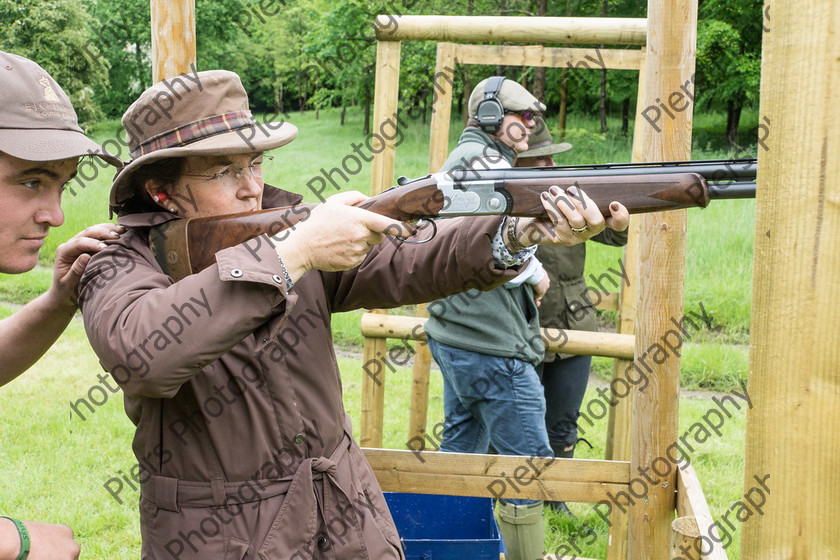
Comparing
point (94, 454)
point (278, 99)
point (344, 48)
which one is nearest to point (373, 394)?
point (94, 454)

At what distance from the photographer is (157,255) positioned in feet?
7.72

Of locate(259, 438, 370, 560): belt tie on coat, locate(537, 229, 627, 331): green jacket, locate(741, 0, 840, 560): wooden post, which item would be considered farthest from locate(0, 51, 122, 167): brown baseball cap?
locate(537, 229, 627, 331): green jacket

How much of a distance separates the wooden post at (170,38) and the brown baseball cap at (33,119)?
1.01 meters

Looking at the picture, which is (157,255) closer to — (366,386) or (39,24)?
(366,386)

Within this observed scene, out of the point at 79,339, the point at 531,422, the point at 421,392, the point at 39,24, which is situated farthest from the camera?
the point at 39,24

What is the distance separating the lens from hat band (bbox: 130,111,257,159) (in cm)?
232

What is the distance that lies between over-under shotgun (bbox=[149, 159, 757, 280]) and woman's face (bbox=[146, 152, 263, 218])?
0.11 metres

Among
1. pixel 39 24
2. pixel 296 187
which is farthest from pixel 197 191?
pixel 39 24

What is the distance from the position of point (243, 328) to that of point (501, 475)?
1.90m

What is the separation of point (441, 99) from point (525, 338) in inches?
59.6

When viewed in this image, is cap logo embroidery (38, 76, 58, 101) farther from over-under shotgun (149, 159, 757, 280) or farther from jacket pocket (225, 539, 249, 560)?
jacket pocket (225, 539, 249, 560)

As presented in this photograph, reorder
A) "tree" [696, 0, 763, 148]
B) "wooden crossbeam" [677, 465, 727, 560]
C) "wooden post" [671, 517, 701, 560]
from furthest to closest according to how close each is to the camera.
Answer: "tree" [696, 0, 763, 148] < "wooden post" [671, 517, 701, 560] < "wooden crossbeam" [677, 465, 727, 560]

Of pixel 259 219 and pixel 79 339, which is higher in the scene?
pixel 259 219

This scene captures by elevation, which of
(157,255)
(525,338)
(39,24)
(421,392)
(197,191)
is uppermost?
(39,24)
